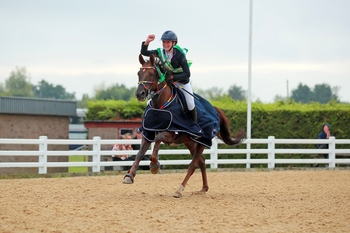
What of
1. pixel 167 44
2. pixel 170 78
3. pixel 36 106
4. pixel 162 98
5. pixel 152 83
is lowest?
pixel 36 106

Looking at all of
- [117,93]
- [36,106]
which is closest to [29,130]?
[36,106]

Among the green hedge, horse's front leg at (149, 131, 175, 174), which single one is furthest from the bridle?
the green hedge

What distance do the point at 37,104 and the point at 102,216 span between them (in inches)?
Result: 722

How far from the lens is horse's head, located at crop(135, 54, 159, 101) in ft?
30.8

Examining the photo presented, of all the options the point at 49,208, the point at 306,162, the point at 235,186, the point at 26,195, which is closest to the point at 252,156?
the point at 306,162

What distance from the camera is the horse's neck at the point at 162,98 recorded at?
9836 mm

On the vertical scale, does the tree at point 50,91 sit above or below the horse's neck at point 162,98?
above

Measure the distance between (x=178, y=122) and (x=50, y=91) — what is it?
109 metres

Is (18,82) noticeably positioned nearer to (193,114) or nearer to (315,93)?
(315,93)

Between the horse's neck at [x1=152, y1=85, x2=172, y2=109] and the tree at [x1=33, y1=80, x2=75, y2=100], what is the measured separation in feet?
347

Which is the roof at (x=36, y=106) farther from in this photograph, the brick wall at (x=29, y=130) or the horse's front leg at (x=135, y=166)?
the horse's front leg at (x=135, y=166)

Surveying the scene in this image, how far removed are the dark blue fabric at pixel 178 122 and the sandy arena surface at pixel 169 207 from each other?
113 centimetres

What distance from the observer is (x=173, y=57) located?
1020 centimetres

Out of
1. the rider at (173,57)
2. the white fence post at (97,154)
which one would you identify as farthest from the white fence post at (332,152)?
the rider at (173,57)
